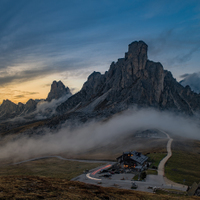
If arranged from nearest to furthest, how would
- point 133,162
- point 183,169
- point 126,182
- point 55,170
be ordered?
point 126,182, point 183,169, point 133,162, point 55,170

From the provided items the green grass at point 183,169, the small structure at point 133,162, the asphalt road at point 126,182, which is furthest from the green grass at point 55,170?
the green grass at point 183,169

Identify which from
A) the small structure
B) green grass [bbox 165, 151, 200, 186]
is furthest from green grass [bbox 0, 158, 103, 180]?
green grass [bbox 165, 151, 200, 186]

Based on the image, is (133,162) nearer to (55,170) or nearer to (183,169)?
(183,169)

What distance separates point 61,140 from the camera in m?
197

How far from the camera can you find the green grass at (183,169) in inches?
2178

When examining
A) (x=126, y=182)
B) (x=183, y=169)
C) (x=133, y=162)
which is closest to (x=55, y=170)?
(x=133, y=162)

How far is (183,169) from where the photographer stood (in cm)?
6538

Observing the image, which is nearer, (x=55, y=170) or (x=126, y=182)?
(x=126, y=182)

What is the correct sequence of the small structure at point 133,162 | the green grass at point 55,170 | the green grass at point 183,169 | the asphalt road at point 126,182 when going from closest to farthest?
the asphalt road at point 126,182 → the green grass at point 183,169 → the small structure at point 133,162 → the green grass at point 55,170

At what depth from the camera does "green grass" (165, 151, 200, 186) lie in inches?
2178

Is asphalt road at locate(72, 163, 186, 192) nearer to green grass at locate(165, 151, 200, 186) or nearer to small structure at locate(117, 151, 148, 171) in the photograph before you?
green grass at locate(165, 151, 200, 186)

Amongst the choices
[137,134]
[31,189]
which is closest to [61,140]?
[137,134]

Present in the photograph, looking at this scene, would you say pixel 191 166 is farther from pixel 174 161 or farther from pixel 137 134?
pixel 137 134

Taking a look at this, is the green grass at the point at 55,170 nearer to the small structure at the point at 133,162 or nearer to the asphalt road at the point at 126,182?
the asphalt road at the point at 126,182
